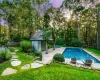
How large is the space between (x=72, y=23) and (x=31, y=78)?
3165cm

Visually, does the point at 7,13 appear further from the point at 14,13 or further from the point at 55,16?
the point at 55,16

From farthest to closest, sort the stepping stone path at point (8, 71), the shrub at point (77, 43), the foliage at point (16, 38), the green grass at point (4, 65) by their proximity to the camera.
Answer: the shrub at point (77, 43) < the foliage at point (16, 38) < the green grass at point (4, 65) < the stepping stone path at point (8, 71)

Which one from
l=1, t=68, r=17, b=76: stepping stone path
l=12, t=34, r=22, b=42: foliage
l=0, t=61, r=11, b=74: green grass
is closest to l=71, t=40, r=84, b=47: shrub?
l=12, t=34, r=22, b=42: foliage

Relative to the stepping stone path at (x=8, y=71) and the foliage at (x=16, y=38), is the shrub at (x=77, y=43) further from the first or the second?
the stepping stone path at (x=8, y=71)

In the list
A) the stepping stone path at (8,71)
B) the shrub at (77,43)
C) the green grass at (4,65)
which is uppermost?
the shrub at (77,43)

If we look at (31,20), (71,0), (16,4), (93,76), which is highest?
(71,0)

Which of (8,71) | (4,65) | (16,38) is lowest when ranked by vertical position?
(8,71)

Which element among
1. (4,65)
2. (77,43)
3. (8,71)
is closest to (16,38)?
(77,43)

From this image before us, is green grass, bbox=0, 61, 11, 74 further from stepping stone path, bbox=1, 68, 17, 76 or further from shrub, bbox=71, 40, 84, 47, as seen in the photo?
shrub, bbox=71, 40, 84, 47

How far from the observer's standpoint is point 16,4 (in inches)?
1134

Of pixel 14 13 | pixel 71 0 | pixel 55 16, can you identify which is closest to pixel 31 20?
pixel 14 13

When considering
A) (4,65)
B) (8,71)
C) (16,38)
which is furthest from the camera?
(16,38)

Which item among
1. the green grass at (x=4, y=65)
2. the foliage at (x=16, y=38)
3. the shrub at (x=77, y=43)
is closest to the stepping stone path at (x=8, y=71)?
the green grass at (x=4, y=65)

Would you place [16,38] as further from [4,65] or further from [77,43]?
[4,65]
